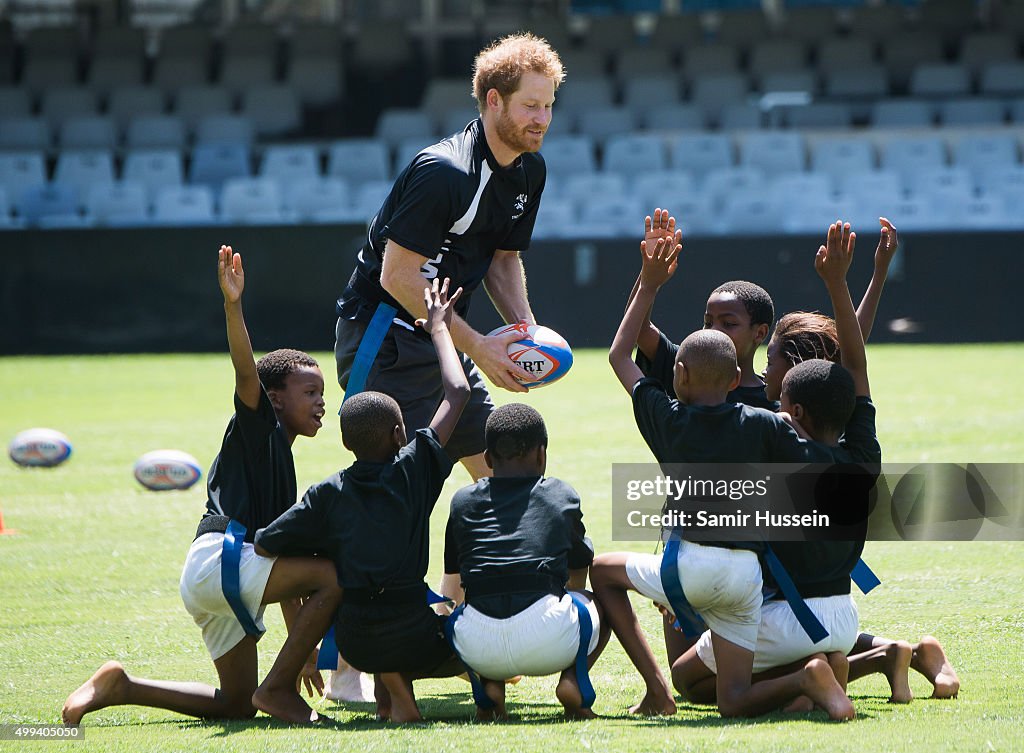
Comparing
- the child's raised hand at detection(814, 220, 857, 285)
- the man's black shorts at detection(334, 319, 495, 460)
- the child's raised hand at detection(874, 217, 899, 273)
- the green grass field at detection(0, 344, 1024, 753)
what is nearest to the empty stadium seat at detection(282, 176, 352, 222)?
the green grass field at detection(0, 344, 1024, 753)

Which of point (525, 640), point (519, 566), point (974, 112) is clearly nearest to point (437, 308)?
point (519, 566)

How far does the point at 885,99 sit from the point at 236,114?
10431 mm

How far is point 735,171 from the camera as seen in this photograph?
1930 centimetres

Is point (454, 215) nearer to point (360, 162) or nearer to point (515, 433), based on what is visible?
point (515, 433)

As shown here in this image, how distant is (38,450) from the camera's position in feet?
33.7

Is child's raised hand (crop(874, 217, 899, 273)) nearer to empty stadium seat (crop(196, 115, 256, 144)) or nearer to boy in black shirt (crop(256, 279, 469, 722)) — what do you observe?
boy in black shirt (crop(256, 279, 469, 722))

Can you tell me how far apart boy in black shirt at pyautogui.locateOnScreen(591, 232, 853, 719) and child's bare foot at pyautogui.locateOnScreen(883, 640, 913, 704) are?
1.21ft

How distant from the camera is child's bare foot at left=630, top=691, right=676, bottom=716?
182 inches

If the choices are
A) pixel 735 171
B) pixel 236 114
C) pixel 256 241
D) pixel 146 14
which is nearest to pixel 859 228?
pixel 735 171

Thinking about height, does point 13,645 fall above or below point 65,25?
below

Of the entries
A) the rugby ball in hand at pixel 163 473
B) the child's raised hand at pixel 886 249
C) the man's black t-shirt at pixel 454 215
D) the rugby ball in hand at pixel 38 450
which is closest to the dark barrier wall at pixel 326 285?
the rugby ball in hand at pixel 38 450

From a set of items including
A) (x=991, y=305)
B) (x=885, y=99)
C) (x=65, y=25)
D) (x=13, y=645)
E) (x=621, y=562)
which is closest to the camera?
(x=621, y=562)

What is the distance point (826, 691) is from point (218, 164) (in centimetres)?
1786

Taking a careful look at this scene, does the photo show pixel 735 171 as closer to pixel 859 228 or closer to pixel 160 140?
pixel 859 228
